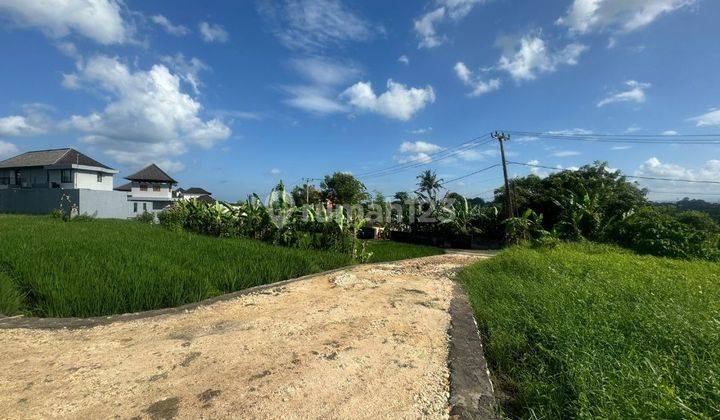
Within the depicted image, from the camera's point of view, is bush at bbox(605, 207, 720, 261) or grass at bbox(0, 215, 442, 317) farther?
bush at bbox(605, 207, 720, 261)

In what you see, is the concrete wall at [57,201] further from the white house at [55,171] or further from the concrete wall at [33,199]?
Result: the white house at [55,171]

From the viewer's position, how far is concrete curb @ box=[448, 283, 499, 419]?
227 cm

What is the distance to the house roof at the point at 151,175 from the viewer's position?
34625mm

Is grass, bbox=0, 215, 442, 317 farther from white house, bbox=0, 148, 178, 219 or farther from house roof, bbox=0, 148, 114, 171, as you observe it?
house roof, bbox=0, 148, 114, 171

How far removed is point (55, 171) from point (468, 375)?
37.4 metres

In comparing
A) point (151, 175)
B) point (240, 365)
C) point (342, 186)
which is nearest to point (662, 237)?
point (240, 365)

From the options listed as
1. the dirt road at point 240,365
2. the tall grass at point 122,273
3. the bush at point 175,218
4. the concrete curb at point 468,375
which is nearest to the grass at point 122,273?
the tall grass at point 122,273

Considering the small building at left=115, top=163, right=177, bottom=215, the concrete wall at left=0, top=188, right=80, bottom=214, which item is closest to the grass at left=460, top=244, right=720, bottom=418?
the concrete wall at left=0, top=188, right=80, bottom=214

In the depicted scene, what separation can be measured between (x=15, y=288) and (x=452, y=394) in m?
5.36

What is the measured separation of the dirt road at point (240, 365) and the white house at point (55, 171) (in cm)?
3253

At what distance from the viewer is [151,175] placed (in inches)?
1391

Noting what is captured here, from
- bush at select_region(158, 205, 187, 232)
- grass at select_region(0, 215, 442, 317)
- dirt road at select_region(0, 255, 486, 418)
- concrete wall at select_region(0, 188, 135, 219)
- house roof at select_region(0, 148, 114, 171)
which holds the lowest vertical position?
dirt road at select_region(0, 255, 486, 418)

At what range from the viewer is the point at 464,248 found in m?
14.2

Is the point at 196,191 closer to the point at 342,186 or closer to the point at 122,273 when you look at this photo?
the point at 342,186
